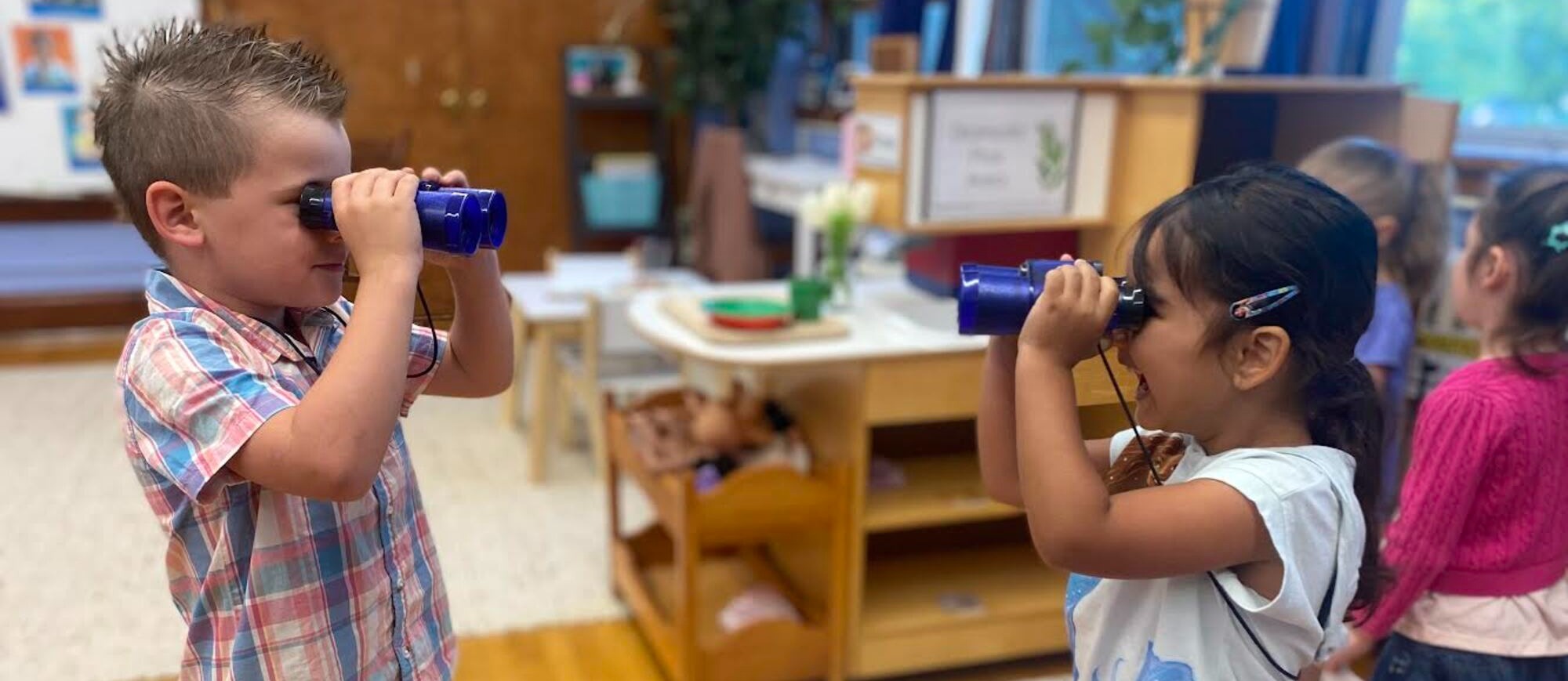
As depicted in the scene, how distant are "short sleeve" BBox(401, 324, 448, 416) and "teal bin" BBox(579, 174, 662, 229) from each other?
4079mm

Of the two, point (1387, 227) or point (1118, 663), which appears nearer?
point (1118, 663)

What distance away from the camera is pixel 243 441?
2.49 feet

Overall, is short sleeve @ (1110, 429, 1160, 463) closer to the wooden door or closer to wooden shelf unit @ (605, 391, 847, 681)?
wooden shelf unit @ (605, 391, 847, 681)

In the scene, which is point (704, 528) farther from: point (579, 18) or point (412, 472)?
point (579, 18)

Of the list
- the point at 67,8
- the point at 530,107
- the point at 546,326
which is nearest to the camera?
the point at 546,326

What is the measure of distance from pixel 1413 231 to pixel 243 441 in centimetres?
156

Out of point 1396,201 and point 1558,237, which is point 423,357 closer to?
point 1558,237

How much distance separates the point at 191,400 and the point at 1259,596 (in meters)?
0.77

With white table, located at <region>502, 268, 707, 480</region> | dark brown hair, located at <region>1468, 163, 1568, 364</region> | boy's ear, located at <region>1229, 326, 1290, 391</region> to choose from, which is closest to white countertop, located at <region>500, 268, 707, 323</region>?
white table, located at <region>502, 268, 707, 480</region>

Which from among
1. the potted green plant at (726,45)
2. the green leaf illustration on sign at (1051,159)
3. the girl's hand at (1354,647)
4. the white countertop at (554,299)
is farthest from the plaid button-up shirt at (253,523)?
the potted green plant at (726,45)

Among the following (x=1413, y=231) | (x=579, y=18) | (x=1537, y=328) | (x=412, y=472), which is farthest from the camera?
(x=579, y=18)

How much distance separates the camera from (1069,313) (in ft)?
2.55

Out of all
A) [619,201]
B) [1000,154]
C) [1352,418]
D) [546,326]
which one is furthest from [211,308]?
[619,201]

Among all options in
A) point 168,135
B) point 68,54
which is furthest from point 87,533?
point 68,54
